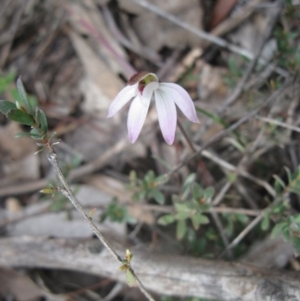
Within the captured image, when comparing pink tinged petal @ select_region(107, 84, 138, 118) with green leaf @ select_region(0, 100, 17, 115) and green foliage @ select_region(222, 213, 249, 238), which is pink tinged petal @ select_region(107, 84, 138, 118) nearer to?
green leaf @ select_region(0, 100, 17, 115)

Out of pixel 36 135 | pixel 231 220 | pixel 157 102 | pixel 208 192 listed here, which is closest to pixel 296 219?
pixel 208 192

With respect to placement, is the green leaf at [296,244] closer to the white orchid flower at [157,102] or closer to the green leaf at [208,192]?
the green leaf at [208,192]

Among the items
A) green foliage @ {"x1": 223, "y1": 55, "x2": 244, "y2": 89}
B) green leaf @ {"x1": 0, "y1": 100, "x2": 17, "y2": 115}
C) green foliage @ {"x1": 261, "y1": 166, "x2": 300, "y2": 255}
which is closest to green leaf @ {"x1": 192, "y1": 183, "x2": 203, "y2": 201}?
green foliage @ {"x1": 261, "y1": 166, "x2": 300, "y2": 255}

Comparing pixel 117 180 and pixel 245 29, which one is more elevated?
pixel 245 29

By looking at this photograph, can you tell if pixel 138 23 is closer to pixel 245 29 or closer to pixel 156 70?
pixel 156 70

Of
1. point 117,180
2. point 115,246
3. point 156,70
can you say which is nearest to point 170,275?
point 115,246

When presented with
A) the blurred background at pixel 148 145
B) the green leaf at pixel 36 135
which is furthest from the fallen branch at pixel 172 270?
the green leaf at pixel 36 135
